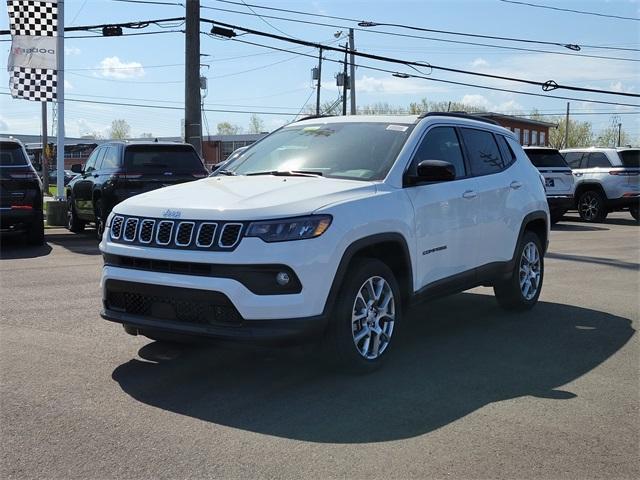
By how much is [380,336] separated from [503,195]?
7.88 feet

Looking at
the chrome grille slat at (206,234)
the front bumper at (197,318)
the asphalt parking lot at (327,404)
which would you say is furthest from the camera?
the chrome grille slat at (206,234)

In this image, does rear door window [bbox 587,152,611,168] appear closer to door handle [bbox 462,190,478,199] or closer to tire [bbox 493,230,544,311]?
tire [bbox 493,230,544,311]

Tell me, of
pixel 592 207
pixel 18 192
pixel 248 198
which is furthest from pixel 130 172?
pixel 592 207

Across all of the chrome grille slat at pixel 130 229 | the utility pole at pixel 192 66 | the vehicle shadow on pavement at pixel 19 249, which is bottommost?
the vehicle shadow on pavement at pixel 19 249

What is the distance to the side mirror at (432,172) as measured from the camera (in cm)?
532

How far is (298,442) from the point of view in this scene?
150 inches

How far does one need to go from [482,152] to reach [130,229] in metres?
3.52

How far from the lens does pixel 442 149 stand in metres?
6.14

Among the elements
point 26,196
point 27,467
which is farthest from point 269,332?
point 26,196

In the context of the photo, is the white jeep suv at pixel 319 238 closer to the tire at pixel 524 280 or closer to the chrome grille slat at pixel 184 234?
the chrome grille slat at pixel 184 234

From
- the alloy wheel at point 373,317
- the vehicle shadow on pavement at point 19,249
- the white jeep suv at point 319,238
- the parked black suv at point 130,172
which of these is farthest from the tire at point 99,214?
the alloy wheel at point 373,317

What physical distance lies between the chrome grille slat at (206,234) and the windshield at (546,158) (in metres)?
15.0

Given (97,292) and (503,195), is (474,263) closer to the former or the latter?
(503,195)

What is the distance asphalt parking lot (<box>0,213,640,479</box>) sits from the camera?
358 centimetres
